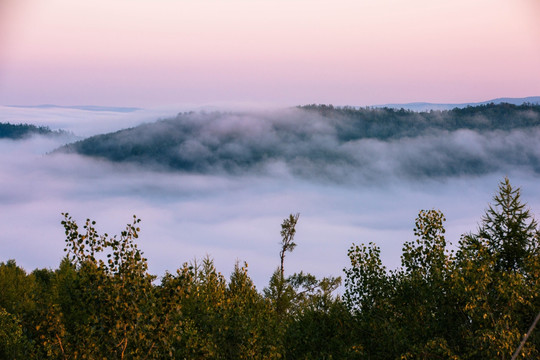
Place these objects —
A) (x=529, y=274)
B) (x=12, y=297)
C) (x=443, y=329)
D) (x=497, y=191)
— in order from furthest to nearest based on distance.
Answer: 1. (x=12, y=297)
2. (x=497, y=191)
3. (x=529, y=274)
4. (x=443, y=329)

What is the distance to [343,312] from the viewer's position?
129ft

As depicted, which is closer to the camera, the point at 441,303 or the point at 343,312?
the point at 441,303

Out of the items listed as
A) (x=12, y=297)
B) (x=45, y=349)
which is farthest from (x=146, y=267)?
(x=12, y=297)

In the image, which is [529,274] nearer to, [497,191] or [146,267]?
[497,191]

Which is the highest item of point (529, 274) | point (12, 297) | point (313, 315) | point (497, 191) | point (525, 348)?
point (497, 191)

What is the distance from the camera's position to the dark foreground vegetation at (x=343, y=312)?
908 inches

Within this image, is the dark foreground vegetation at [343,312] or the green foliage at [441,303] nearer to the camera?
the dark foreground vegetation at [343,312]

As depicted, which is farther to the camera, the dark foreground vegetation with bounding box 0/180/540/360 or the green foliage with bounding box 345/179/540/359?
the green foliage with bounding box 345/179/540/359

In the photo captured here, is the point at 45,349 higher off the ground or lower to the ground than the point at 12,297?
higher

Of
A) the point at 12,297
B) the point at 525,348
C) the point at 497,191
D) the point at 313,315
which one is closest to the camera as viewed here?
the point at 525,348

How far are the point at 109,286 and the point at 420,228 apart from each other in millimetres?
19235

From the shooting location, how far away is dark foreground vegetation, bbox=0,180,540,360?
23062 mm

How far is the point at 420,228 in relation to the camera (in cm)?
3594

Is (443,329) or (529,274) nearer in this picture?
(443,329)
